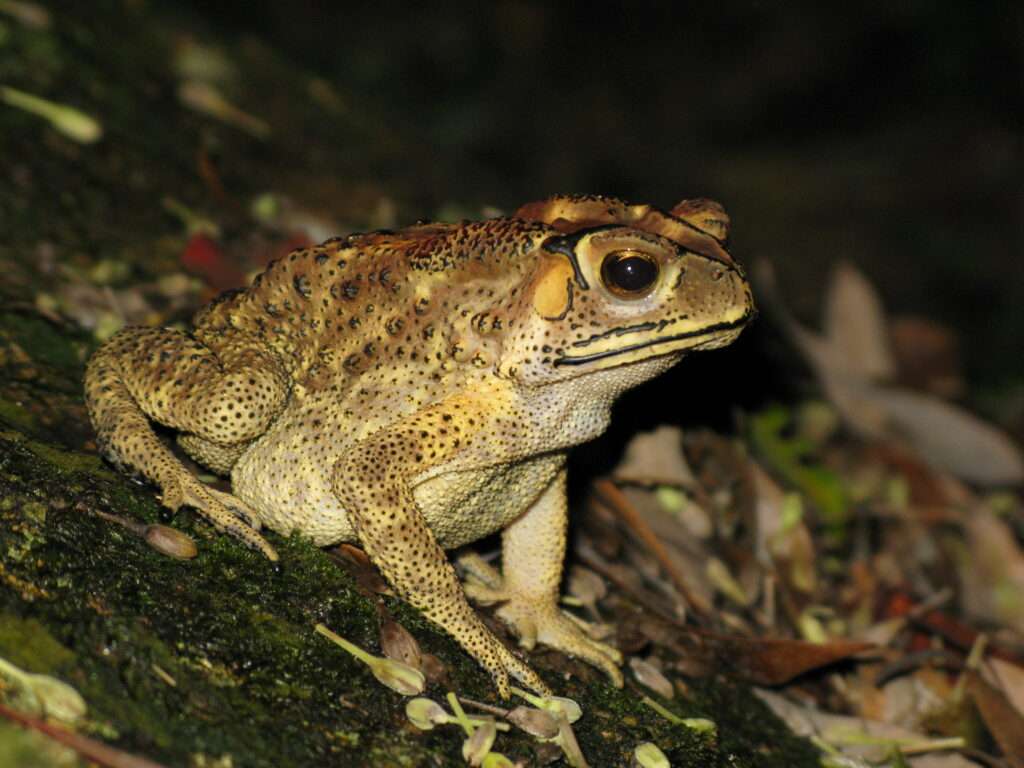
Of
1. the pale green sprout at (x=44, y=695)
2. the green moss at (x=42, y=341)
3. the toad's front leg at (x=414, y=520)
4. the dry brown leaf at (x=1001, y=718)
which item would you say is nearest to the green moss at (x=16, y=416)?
the green moss at (x=42, y=341)

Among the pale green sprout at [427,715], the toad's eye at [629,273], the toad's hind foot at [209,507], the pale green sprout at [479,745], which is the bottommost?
the pale green sprout at [479,745]

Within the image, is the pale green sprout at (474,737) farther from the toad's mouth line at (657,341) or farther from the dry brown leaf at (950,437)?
the dry brown leaf at (950,437)

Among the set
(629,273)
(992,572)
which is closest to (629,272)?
(629,273)

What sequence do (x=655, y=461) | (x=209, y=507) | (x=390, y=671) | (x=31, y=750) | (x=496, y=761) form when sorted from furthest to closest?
(x=655, y=461), (x=209, y=507), (x=390, y=671), (x=496, y=761), (x=31, y=750)

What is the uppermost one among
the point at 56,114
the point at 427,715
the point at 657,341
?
the point at 56,114

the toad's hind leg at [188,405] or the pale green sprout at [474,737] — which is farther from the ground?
the toad's hind leg at [188,405]

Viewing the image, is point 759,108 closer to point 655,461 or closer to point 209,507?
point 655,461
